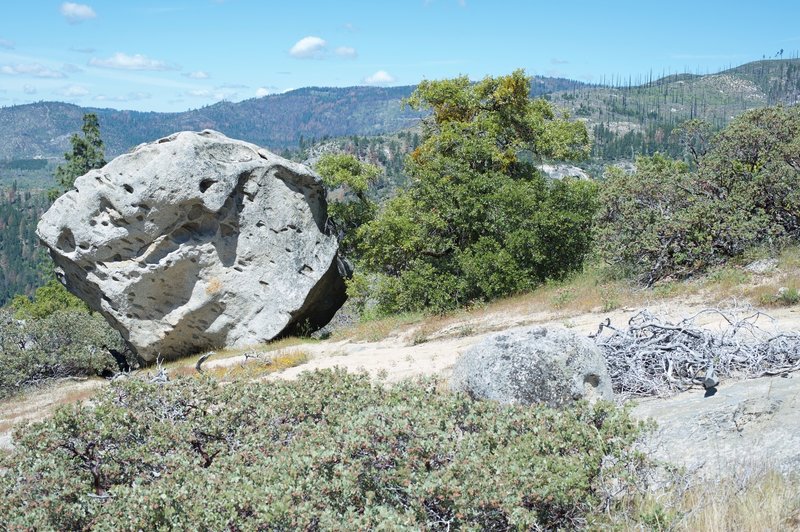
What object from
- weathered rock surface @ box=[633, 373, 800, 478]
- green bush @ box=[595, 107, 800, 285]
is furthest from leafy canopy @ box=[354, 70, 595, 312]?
weathered rock surface @ box=[633, 373, 800, 478]

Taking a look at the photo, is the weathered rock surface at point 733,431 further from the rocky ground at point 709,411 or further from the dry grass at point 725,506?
the dry grass at point 725,506

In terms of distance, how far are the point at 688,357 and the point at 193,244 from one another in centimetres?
1537

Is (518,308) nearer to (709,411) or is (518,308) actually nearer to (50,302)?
(709,411)

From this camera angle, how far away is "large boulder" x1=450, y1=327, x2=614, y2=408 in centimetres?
813

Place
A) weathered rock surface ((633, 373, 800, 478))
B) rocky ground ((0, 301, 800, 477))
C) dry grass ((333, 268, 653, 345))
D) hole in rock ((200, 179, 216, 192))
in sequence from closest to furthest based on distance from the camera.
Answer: weathered rock surface ((633, 373, 800, 478)) < rocky ground ((0, 301, 800, 477)) < dry grass ((333, 268, 653, 345)) < hole in rock ((200, 179, 216, 192))

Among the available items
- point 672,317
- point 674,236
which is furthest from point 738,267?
point 672,317

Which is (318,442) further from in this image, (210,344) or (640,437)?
(210,344)

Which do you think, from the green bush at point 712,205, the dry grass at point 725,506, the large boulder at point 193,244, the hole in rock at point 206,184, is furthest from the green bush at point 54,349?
the dry grass at point 725,506

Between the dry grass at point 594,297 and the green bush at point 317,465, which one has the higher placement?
the green bush at point 317,465

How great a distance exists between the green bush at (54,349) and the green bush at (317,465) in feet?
53.0

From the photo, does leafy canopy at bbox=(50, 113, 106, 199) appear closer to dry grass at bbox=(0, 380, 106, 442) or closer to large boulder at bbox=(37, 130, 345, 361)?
large boulder at bbox=(37, 130, 345, 361)

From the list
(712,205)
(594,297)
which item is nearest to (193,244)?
(594,297)

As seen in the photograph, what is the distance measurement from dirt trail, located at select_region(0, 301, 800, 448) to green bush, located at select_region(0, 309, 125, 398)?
1083 millimetres

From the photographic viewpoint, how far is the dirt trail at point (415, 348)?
509 inches
